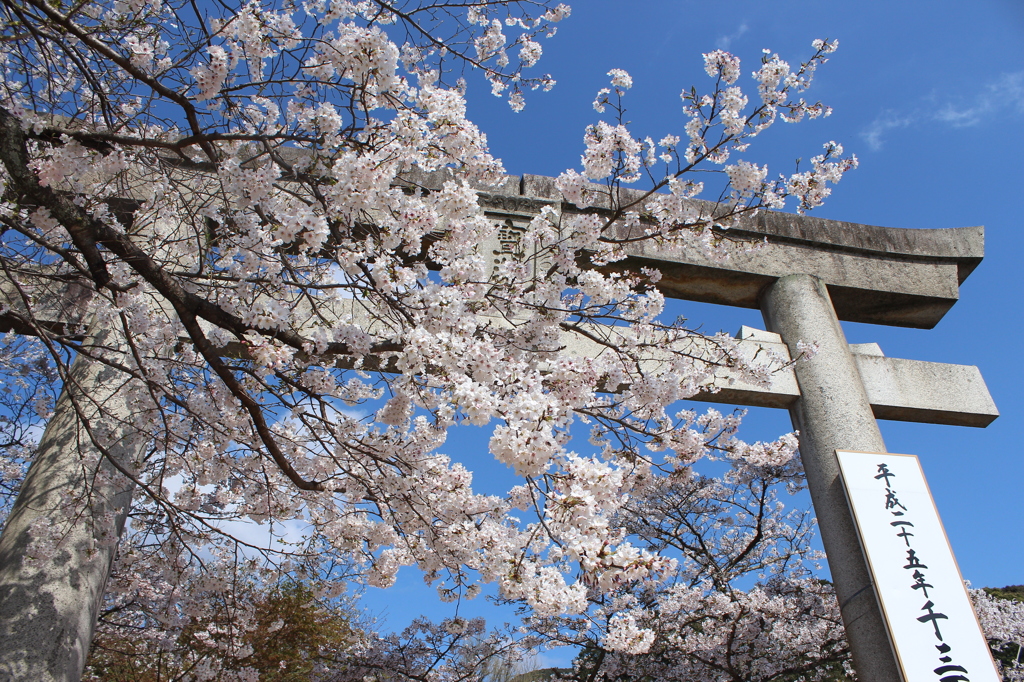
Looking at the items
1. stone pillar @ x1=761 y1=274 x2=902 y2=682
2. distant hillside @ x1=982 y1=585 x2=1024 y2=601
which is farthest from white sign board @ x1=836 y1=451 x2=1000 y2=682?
distant hillside @ x1=982 y1=585 x2=1024 y2=601

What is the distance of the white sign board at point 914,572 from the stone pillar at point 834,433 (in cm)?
11

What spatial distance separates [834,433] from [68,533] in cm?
542

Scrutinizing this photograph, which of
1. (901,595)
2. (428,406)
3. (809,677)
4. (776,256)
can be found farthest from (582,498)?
(809,677)

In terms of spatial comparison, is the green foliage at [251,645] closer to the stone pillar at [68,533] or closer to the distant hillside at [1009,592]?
the stone pillar at [68,533]

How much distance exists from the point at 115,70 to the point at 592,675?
6.87 metres

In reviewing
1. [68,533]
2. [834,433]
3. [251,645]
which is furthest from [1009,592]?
[68,533]

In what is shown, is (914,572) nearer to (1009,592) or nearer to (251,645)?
(251,645)

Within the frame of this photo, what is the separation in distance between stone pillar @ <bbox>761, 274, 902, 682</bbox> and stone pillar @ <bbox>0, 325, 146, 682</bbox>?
483 cm

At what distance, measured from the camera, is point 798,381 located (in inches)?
203

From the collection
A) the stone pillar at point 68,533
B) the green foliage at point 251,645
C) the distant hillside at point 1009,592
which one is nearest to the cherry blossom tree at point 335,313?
the stone pillar at point 68,533

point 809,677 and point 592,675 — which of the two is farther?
point 809,677

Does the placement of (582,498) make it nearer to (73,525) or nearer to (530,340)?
(530,340)

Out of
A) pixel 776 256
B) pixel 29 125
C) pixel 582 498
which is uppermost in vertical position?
pixel 776 256

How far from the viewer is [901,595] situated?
13.0 feet
